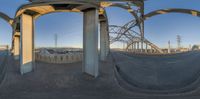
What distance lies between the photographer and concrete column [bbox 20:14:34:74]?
2927cm

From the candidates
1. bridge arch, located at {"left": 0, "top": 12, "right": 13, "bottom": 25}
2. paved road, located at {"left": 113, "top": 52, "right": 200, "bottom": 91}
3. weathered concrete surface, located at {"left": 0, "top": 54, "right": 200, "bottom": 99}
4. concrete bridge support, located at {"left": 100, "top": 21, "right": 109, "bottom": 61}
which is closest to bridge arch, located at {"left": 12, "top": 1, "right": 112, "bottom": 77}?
weathered concrete surface, located at {"left": 0, "top": 54, "right": 200, "bottom": 99}

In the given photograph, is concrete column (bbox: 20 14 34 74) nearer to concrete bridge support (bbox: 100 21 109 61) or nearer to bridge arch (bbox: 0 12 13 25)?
concrete bridge support (bbox: 100 21 109 61)

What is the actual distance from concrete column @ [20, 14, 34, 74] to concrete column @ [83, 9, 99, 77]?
6.44 m

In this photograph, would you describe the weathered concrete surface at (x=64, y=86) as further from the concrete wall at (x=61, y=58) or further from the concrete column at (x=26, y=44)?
the concrete wall at (x=61, y=58)

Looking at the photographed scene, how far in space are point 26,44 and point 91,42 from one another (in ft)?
25.0

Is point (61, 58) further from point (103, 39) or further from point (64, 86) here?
point (64, 86)

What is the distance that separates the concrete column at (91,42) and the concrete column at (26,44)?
6443mm

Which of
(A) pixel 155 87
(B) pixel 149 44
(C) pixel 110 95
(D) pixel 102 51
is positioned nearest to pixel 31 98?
(C) pixel 110 95

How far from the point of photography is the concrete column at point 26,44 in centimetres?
2927

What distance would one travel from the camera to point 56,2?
27.3m

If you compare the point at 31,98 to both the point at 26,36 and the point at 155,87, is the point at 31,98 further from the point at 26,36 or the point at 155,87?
the point at 26,36

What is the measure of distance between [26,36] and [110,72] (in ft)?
33.4

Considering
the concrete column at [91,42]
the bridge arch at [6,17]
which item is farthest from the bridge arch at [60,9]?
the bridge arch at [6,17]

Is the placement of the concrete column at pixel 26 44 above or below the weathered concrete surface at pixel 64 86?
above
